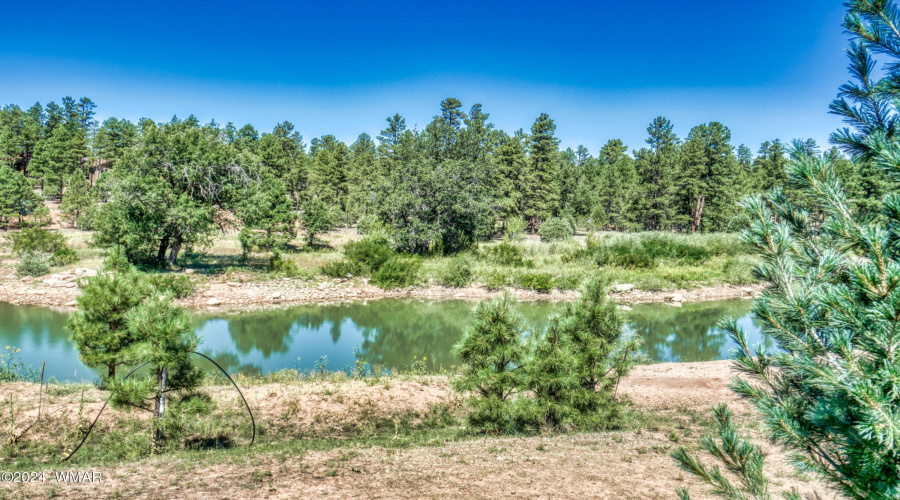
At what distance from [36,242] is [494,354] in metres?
31.3

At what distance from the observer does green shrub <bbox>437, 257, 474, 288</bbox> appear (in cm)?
2848

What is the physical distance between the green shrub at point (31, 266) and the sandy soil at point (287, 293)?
61 cm

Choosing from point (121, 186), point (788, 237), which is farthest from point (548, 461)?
point (121, 186)

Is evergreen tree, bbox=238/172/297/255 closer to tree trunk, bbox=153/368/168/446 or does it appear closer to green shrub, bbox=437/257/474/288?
green shrub, bbox=437/257/474/288

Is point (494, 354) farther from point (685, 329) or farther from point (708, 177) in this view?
point (708, 177)

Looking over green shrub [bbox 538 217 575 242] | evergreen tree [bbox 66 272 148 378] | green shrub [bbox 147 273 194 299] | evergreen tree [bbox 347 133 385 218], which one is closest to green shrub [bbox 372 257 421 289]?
green shrub [bbox 147 273 194 299]

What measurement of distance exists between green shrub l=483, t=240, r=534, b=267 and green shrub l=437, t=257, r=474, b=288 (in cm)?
400

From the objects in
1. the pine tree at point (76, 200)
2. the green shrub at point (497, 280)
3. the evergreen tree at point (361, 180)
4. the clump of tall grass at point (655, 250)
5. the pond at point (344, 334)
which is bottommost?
the pond at point (344, 334)

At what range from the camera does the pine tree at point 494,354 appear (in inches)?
324

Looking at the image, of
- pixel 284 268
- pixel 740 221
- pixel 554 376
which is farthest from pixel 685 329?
pixel 740 221

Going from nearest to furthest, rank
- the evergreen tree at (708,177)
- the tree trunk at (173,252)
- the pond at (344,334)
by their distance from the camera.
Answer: the pond at (344,334) → the tree trunk at (173,252) → the evergreen tree at (708,177)

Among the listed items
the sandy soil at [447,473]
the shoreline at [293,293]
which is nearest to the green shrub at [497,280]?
the shoreline at [293,293]

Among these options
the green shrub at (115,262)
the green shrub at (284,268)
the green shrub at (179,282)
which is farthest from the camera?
the green shrub at (284,268)

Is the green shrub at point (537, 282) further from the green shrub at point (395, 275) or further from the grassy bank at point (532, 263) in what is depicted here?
the green shrub at point (395, 275)
